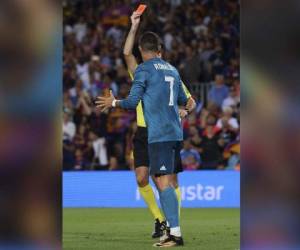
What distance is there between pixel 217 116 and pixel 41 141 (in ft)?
48.7

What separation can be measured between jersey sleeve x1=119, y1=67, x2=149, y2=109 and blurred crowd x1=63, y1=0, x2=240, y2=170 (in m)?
8.39

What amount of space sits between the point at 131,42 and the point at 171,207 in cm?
207

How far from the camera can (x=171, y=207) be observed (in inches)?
351

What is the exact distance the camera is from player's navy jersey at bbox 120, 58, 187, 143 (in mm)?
8992

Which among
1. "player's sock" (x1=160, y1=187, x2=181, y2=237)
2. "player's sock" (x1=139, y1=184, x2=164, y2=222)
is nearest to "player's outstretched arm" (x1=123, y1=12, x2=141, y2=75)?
"player's sock" (x1=139, y1=184, x2=164, y2=222)

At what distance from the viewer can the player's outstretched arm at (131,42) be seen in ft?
31.9

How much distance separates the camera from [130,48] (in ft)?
32.9

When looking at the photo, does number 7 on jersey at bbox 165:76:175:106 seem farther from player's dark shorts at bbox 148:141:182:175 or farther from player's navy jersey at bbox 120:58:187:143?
player's dark shorts at bbox 148:141:182:175

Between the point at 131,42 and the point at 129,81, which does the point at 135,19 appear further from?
the point at 129,81

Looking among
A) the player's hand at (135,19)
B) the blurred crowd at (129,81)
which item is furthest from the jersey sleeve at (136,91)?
the blurred crowd at (129,81)

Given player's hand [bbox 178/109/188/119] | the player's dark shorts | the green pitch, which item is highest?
player's hand [bbox 178/109/188/119]

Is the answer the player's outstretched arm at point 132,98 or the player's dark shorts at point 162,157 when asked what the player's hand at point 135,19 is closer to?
the player's outstretched arm at point 132,98

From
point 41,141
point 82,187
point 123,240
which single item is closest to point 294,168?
point 41,141

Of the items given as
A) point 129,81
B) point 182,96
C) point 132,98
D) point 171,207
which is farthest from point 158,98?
point 129,81
